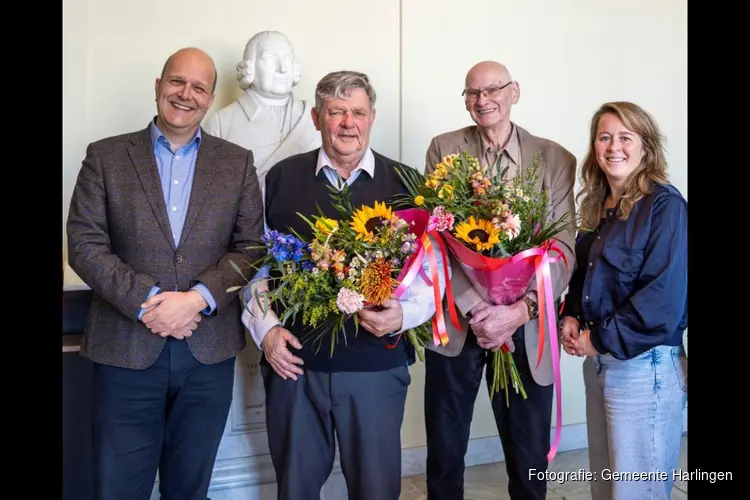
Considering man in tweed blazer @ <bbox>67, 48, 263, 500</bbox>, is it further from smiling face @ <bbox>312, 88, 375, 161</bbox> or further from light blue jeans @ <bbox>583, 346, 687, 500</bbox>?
light blue jeans @ <bbox>583, 346, 687, 500</bbox>

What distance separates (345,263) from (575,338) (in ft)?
2.86

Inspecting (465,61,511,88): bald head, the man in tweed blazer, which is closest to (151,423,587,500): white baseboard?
the man in tweed blazer

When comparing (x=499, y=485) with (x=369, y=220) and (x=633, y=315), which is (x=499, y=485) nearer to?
(x=633, y=315)

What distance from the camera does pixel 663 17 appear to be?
177 inches

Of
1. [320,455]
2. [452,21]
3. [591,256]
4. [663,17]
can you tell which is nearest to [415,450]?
[320,455]

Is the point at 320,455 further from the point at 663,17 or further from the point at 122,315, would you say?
the point at 663,17

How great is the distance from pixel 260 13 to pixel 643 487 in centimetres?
296

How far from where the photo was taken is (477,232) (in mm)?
2037

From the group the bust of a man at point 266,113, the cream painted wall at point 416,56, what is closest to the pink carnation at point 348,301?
the bust of a man at point 266,113

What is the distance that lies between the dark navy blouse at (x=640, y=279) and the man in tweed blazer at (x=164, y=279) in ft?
3.85

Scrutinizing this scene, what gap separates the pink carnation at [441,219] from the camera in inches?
78.1

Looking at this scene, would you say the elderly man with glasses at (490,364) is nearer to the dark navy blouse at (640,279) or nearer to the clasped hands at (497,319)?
the clasped hands at (497,319)
